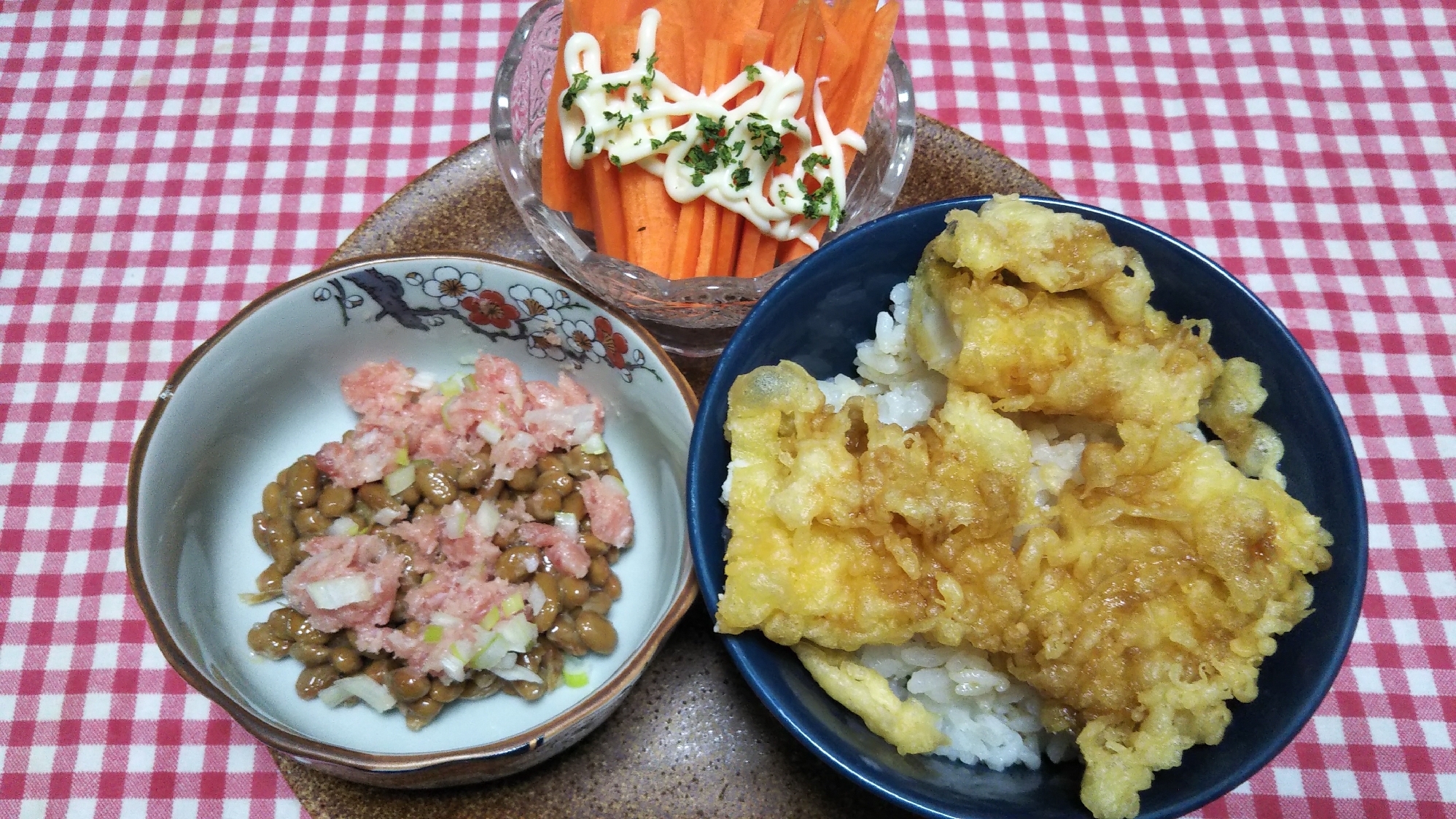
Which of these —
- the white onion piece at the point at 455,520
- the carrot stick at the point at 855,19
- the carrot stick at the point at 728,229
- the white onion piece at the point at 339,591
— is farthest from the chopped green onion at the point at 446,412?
the carrot stick at the point at 855,19

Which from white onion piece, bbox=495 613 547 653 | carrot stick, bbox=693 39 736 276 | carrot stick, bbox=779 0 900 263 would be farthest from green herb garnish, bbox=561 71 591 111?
white onion piece, bbox=495 613 547 653

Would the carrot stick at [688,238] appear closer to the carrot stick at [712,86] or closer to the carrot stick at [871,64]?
the carrot stick at [712,86]

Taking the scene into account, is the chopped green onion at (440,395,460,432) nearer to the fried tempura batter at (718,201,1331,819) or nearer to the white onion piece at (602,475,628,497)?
the white onion piece at (602,475,628,497)

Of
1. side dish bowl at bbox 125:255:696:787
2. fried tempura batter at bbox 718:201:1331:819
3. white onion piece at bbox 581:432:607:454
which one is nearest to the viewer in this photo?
fried tempura batter at bbox 718:201:1331:819

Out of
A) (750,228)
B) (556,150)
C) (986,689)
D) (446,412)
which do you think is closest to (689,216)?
(750,228)

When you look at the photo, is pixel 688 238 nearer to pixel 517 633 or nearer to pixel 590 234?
pixel 590 234

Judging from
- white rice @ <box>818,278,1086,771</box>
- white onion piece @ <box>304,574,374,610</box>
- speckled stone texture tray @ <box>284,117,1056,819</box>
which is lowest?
speckled stone texture tray @ <box>284,117,1056,819</box>

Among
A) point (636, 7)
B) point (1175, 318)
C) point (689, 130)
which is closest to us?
point (1175, 318)
